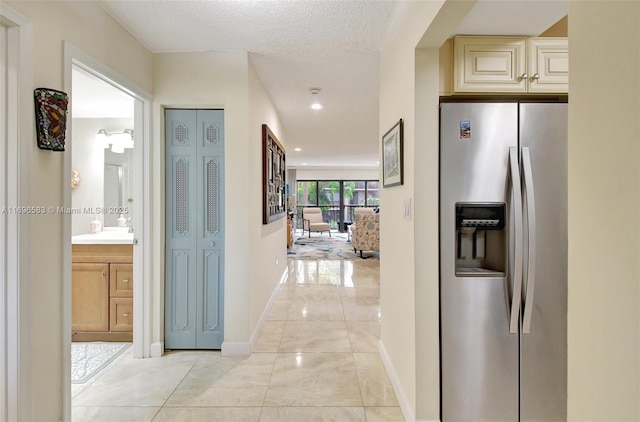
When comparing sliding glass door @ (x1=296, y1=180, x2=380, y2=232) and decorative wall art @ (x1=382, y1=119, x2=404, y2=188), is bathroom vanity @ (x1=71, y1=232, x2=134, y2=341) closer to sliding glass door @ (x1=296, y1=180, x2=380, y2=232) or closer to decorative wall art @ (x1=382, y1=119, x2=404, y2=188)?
decorative wall art @ (x1=382, y1=119, x2=404, y2=188)

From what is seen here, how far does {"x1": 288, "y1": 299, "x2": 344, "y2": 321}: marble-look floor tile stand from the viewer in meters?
3.24

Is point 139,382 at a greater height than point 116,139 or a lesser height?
lesser

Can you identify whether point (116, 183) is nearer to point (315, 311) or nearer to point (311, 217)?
point (315, 311)

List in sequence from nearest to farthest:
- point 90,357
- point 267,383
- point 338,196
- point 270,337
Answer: point 267,383
point 90,357
point 270,337
point 338,196

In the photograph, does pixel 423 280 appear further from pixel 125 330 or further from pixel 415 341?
pixel 125 330

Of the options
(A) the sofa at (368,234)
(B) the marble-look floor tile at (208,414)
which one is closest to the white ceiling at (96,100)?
(B) the marble-look floor tile at (208,414)

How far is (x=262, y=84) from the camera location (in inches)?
121

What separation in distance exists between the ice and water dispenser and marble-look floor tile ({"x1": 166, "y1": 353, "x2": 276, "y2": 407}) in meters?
1.52

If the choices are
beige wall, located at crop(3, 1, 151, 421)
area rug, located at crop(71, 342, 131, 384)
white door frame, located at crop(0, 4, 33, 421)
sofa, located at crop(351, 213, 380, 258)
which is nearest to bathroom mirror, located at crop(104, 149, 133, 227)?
area rug, located at crop(71, 342, 131, 384)

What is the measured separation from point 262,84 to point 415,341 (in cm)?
272

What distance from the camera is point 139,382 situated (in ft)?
6.83

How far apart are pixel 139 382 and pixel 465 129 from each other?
2647 mm

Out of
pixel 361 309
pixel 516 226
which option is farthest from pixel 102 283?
pixel 516 226

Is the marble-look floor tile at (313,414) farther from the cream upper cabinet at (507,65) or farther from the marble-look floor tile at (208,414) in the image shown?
the cream upper cabinet at (507,65)
